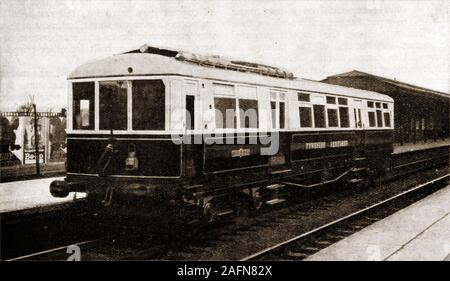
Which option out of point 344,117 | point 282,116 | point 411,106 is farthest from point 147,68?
point 411,106

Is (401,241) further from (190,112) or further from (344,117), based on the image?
(344,117)

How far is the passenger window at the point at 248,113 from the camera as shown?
946 centimetres

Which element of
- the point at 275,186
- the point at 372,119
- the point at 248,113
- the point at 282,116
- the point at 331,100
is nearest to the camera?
the point at 248,113

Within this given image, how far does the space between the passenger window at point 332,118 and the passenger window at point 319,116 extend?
0.37 m

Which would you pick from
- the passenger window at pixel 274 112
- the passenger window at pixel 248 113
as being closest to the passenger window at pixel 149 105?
the passenger window at pixel 248 113

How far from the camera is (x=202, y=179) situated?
8.49 m

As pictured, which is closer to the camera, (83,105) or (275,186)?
(83,105)

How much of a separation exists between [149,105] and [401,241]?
464cm

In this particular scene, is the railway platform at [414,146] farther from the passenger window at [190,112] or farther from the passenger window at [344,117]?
the passenger window at [190,112]

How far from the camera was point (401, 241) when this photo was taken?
27.3 feet

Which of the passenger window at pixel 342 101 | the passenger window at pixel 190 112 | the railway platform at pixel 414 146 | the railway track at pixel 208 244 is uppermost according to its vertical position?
the passenger window at pixel 342 101

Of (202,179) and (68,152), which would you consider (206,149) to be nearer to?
(202,179)
